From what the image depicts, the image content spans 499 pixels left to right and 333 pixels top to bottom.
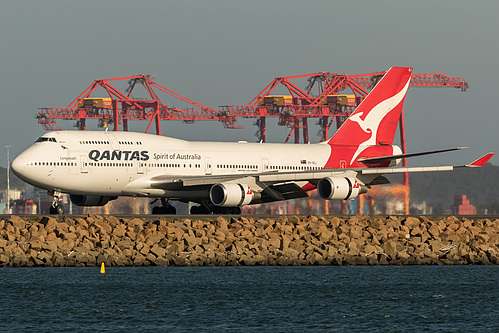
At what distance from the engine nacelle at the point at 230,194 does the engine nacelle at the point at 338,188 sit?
3.77 metres

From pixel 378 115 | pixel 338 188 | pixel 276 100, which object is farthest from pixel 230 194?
pixel 276 100

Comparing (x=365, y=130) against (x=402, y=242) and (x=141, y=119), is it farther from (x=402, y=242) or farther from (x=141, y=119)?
(x=141, y=119)

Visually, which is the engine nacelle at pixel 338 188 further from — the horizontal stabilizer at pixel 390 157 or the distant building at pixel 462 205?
the distant building at pixel 462 205

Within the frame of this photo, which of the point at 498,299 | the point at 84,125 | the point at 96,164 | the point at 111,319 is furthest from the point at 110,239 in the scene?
the point at 84,125

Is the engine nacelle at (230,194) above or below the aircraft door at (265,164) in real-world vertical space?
below

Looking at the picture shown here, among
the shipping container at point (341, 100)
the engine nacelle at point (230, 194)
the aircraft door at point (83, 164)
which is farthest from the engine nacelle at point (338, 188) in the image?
the shipping container at point (341, 100)

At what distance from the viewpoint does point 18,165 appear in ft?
147

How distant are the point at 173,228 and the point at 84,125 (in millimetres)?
92932

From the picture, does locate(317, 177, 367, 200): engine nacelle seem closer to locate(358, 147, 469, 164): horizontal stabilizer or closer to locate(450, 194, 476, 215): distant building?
locate(358, 147, 469, 164): horizontal stabilizer

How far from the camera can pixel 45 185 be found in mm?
45875

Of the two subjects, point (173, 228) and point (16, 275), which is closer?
point (16, 275)

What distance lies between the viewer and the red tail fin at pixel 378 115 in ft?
183

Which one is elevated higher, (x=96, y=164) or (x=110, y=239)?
(x=96, y=164)

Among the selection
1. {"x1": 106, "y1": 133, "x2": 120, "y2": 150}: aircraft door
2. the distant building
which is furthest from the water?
the distant building
